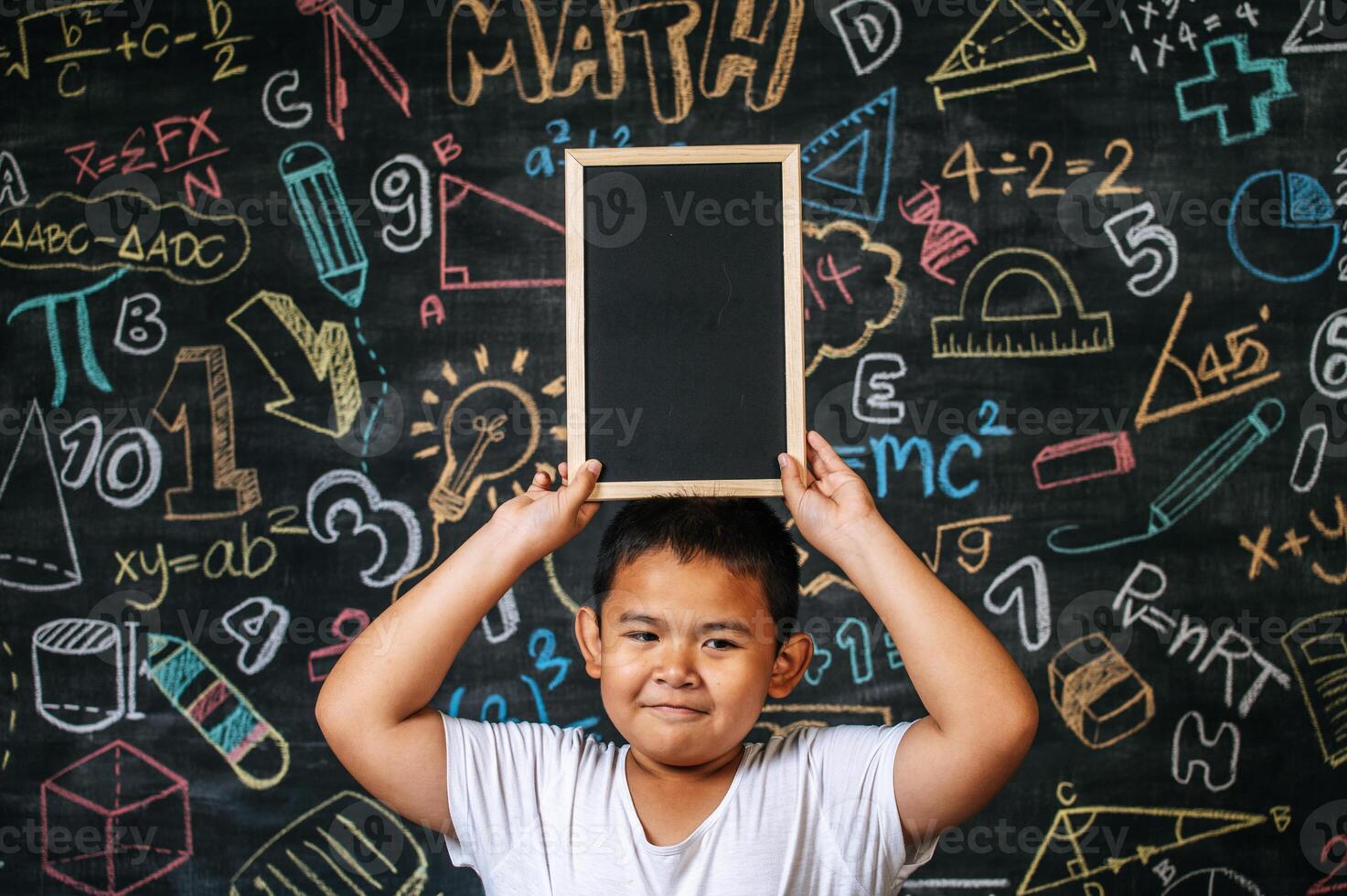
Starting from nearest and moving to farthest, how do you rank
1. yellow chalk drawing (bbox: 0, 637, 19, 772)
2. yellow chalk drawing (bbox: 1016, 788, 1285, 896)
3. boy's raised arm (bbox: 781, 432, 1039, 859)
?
boy's raised arm (bbox: 781, 432, 1039, 859), yellow chalk drawing (bbox: 1016, 788, 1285, 896), yellow chalk drawing (bbox: 0, 637, 19, 772)

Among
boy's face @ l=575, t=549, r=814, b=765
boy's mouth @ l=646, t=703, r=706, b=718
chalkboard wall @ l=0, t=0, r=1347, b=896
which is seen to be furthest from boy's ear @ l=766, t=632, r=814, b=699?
chalkboard wall @ l=0, t=0, r=1347, b=896

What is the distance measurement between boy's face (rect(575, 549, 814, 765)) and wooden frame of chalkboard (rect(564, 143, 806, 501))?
133mm

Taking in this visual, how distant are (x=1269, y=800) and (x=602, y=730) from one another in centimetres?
148

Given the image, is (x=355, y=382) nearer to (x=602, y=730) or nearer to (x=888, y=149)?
(x=602, y=730)

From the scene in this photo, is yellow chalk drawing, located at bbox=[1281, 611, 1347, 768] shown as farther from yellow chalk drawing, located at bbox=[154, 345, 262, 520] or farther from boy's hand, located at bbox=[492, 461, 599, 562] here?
yellow chalk drawing, located at bbox=[154, 345, 262, 520]

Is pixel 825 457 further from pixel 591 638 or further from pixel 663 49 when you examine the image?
pixel 663 49

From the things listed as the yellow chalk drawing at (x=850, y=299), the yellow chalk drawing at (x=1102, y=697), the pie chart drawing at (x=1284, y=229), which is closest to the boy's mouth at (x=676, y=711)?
the yellow chalk drawing at (x=850, y=299)

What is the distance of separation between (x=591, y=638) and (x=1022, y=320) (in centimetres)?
153

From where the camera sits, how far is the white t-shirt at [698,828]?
49.4 inches

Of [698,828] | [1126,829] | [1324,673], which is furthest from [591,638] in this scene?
[1324,673]

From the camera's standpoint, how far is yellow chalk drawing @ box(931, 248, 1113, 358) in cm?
251

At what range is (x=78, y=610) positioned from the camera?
2555 mm

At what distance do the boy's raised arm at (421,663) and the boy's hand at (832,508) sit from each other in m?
0.23

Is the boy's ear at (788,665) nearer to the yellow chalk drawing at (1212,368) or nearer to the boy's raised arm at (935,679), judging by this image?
the boy's raised arm at (935,679)
